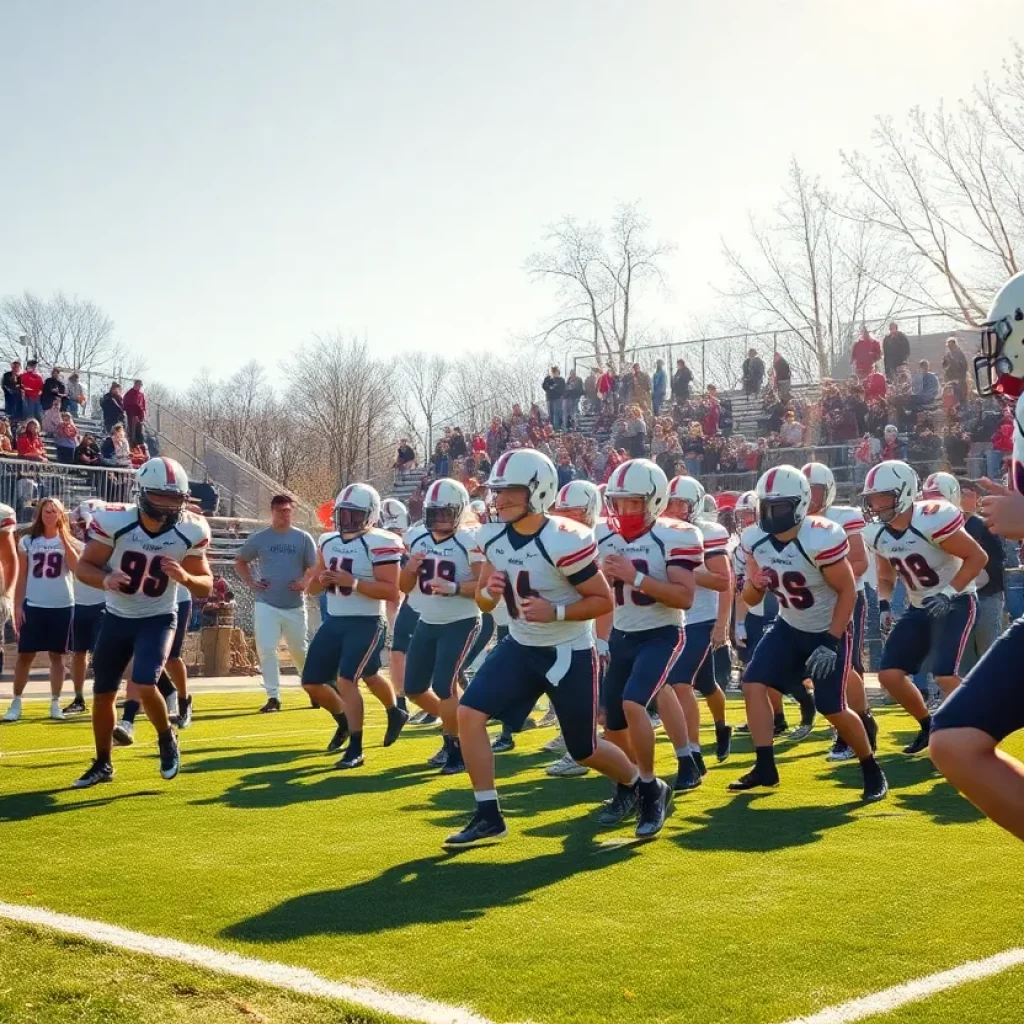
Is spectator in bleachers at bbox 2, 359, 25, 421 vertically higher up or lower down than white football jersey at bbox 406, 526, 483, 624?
higher up

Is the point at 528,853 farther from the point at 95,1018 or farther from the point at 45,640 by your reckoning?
the point at 45,640

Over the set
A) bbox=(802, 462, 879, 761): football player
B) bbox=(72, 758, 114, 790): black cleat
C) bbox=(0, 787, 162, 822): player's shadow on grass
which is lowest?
bbox=(0, 787, 162, 822): player's shadow on grass

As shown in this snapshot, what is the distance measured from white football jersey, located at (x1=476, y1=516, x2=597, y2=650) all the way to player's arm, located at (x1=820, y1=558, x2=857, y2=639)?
1.82m

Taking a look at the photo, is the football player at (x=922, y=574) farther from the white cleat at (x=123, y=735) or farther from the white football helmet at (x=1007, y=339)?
the white cleat at (x=123, y=735)

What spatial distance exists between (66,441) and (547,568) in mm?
19180

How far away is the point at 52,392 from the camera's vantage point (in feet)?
80.6

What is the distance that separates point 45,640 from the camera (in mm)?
13055

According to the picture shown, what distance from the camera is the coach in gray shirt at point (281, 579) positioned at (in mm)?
13070

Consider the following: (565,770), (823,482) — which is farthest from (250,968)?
(823,482)

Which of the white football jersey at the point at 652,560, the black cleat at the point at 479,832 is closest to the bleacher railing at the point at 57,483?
the white football jersey at the point at 652,560

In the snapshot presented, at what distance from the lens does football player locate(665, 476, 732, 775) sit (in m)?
9.12

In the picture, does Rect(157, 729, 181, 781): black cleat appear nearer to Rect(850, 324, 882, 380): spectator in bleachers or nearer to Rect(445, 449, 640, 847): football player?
Rect(445, 449, 640, 847): football player

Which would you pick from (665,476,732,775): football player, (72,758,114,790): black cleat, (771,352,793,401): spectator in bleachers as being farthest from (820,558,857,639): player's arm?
(771,352,793,401): spectator in bleachers

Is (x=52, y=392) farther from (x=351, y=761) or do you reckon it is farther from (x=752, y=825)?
(x=752, y=825)
